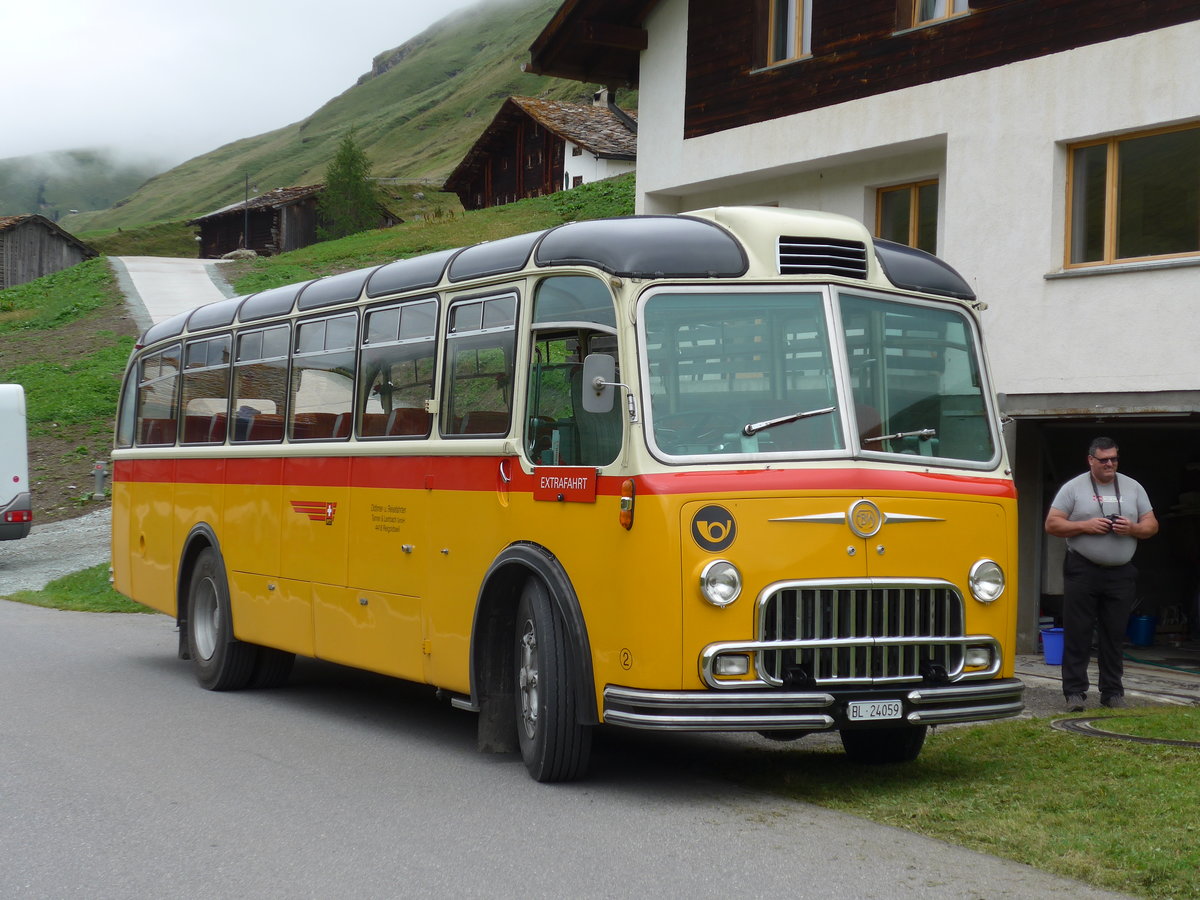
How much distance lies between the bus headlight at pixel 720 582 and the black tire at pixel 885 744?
5.46ft

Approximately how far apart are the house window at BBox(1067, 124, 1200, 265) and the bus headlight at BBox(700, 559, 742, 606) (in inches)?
300

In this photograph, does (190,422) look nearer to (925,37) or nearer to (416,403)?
(416,403)

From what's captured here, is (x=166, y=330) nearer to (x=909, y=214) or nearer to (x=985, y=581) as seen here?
(x=909, y=214)

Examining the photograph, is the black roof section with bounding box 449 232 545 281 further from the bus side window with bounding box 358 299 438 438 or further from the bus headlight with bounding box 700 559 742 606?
the bus headlight with bounding box 700 559 742 606

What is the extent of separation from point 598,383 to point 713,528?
0.91 m

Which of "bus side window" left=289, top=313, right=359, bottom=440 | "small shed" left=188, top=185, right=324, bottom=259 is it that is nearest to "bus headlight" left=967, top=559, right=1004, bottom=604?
"bus side window" left=289, top=313, right=359, bottom=440

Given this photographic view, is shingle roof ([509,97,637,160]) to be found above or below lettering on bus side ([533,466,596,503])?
above

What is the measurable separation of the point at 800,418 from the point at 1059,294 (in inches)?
281

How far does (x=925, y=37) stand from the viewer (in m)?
15.6

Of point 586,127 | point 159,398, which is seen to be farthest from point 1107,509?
point 586,127

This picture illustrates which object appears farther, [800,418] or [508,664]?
[508,664]

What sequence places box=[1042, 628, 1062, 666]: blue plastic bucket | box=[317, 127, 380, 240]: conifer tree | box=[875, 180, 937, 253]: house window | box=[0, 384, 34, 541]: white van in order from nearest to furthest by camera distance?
box=[1042, 628, 1062, 666]: blue plastic bucket, box=[875, 180, 937, 253]: house window, box=[0, 384, 34, 541]: white van, box=[317, 127, 380, 240]: conifer tree

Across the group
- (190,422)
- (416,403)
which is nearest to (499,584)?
(416,403)

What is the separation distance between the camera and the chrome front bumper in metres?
7.27
